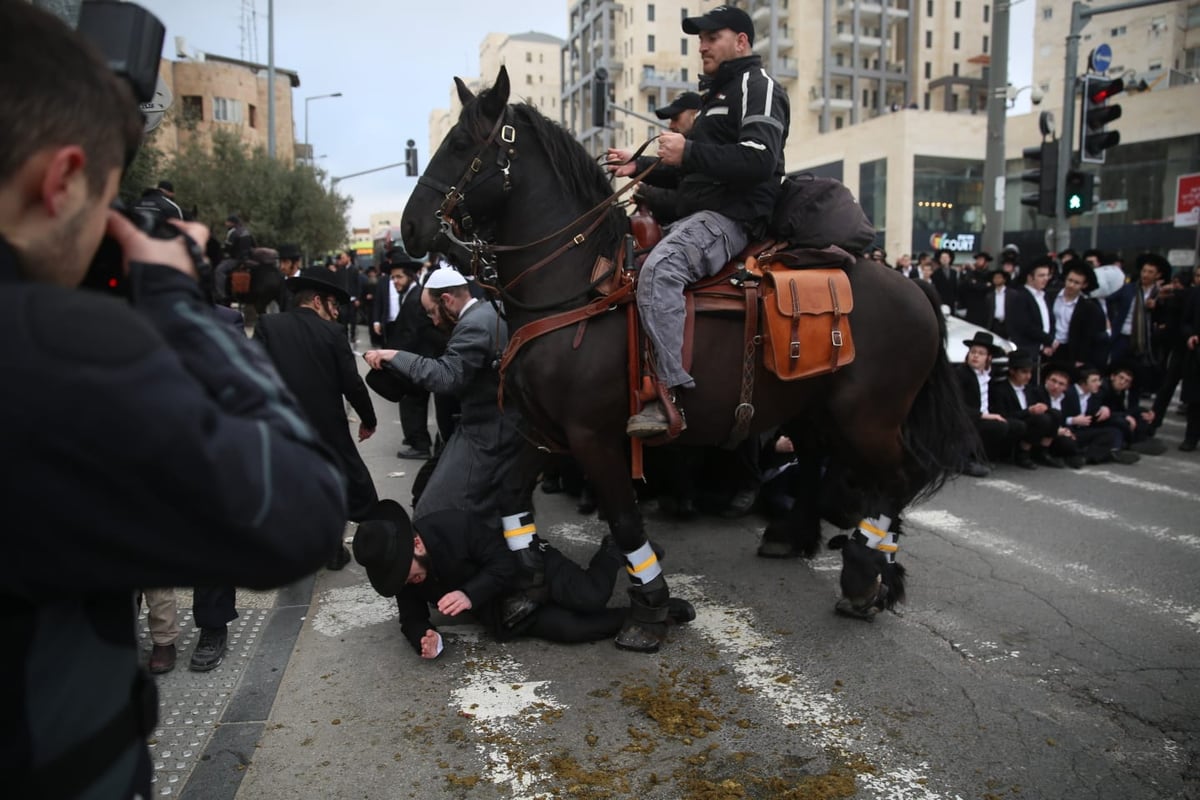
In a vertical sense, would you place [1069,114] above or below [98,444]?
above

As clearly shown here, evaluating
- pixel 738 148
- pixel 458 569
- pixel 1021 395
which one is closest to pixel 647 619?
pixel 458 569

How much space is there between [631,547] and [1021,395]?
6.24 metres

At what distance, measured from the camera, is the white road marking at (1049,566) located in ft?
15.6

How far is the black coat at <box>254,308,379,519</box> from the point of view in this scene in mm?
5133

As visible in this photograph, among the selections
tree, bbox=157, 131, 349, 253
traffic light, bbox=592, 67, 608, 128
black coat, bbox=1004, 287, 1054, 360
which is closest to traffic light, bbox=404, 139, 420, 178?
tree, bbox=157, 131, 349, 253

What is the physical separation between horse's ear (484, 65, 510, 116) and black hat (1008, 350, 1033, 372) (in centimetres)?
668

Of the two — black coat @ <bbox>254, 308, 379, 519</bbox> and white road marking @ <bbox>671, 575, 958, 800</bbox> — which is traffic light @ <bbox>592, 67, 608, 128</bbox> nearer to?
black coat @ <bbox>254, 308, 379, 519</bbox>

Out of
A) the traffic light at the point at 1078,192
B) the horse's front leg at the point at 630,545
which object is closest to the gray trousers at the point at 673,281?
the horse's front leg at the point at 630,545

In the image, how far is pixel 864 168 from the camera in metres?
45.1

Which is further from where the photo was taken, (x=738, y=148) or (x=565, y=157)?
(x=565, y=157)

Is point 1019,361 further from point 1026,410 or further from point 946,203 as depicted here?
point 946,203

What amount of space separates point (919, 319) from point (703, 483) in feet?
9.16

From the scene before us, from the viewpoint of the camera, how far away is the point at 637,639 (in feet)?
14.1

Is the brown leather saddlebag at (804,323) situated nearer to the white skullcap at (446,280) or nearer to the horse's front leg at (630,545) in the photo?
the horse's front leg at (630,545)
